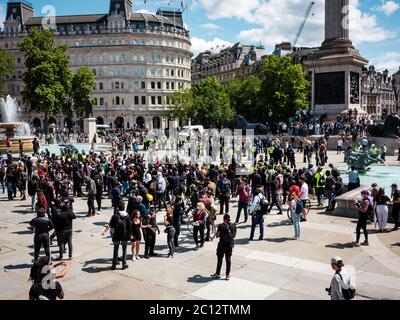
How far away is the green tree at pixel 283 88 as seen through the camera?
6338cm

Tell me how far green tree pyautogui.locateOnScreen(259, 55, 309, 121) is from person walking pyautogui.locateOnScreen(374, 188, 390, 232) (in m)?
50.2

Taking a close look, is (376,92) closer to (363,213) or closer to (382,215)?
(382,215)

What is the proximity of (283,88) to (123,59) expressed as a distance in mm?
45238

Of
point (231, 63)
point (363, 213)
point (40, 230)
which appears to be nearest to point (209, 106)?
point (231, 63)

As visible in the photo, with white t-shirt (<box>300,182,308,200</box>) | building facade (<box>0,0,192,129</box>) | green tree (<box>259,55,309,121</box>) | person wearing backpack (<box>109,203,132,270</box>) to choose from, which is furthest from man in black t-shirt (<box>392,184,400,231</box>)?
building facade (<box>0,0,192,129</box>)

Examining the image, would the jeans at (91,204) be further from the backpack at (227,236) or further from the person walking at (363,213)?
the person walking at (363,213)

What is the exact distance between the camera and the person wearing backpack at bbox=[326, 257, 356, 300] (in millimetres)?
6793

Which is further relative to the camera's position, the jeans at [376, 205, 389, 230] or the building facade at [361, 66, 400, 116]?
the building facade at [361, 66, 400, 116]

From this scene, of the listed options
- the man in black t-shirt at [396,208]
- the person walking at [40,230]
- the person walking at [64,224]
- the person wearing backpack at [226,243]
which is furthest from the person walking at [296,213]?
the person walking at [40,230]

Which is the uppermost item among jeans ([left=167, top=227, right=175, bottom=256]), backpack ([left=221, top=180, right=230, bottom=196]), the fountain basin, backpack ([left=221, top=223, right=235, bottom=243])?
the fountain basin

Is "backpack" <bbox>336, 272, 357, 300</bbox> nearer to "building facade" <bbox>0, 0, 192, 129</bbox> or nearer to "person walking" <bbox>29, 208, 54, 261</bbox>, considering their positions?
"person walking" <bbox>29, 208, 54, 261</bbox>

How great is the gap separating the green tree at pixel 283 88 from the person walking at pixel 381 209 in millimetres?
→ 50179

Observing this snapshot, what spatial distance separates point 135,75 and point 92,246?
86.6m

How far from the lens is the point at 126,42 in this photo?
95062mm
